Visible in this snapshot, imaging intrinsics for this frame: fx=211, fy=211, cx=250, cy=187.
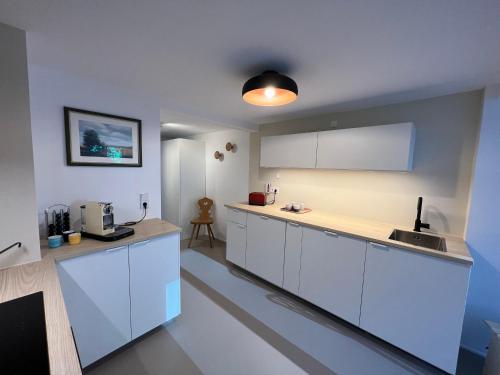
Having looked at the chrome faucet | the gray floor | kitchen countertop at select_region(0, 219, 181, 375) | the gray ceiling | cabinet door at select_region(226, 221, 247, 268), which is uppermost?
the gray ceiling

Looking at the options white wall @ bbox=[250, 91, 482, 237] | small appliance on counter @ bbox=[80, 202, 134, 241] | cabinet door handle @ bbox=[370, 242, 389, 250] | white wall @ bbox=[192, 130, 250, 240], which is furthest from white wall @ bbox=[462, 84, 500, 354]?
small appliance on counter @ bbox=[80, 202, 134, 241]

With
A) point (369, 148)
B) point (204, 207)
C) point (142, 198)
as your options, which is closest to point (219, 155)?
point (204, 207)

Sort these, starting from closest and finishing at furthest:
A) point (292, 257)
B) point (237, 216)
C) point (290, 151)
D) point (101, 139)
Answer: point (101, 139)
point (292, 257)
point (290, 151)
point (237, 216)

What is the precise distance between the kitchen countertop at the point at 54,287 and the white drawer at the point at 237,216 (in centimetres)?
122

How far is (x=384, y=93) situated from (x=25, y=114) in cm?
263

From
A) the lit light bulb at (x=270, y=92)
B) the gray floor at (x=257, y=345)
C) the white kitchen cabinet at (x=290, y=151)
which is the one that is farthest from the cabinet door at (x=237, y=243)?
the lit light bulb at (x=270, y=92)

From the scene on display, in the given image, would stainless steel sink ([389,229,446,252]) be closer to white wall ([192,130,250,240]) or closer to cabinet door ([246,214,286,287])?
cabinet door ([246,214,286,287])

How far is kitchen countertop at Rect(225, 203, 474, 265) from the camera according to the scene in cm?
153

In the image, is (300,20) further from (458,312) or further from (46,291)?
(458,312)

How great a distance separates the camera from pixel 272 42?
3.95ft

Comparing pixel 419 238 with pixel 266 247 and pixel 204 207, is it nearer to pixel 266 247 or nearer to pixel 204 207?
pixel 266 247

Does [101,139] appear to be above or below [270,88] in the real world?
below

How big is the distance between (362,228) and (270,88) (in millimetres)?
1567

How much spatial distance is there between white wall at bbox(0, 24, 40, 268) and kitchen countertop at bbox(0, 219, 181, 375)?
0.12m
